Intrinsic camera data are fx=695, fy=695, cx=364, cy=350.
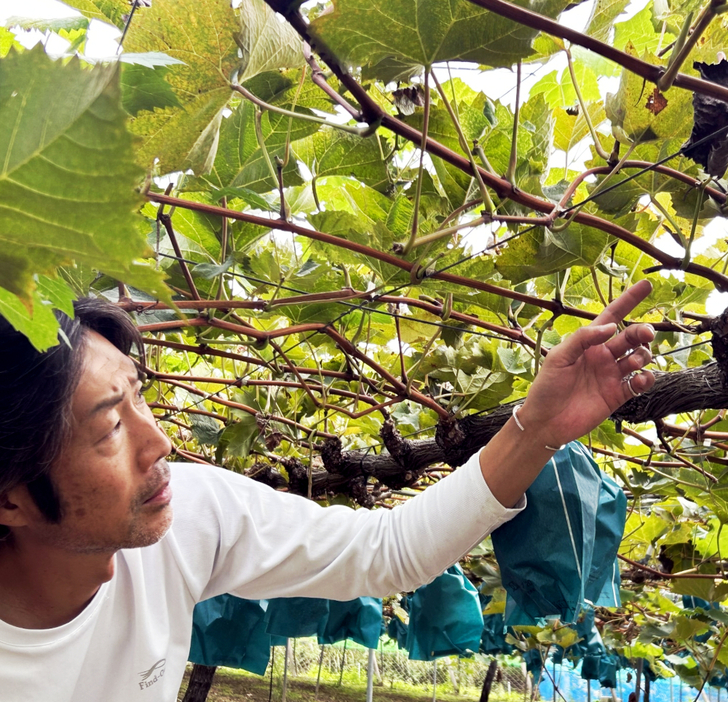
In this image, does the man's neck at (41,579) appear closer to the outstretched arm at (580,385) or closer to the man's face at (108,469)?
the man's face at (108,469)

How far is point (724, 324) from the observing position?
32.5 inches

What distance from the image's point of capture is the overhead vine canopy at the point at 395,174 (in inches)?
8.3

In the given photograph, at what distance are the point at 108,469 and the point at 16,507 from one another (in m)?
0.14

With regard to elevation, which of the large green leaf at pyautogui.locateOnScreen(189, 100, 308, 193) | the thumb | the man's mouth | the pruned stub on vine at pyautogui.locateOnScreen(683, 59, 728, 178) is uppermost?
the large green leaf at pyautogui.locateOnScreen(189, 100, 308, 193)

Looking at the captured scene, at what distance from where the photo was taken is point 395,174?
3.00ft

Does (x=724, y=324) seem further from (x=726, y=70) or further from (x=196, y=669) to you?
(x=196, y=669)

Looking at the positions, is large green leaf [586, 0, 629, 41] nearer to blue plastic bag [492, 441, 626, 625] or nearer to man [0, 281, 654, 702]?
man [0, 281, 654, 702]

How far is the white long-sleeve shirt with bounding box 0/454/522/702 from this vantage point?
991 mm

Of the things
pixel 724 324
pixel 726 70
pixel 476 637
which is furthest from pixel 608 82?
pixel 476 637

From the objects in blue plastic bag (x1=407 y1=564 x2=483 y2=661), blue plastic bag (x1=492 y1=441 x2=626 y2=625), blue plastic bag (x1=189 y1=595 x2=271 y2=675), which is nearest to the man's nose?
blue plastic bag (x1=492 y1=441 x2=626 y2=625)

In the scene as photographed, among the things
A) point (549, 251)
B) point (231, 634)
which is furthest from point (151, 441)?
point (231, 634)

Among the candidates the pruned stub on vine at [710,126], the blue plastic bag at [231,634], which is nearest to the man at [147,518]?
the pruned stub on vine at [710,126]

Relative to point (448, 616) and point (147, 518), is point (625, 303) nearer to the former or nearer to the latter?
point (147, 518)

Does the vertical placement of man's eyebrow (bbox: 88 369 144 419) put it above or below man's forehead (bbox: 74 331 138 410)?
below
